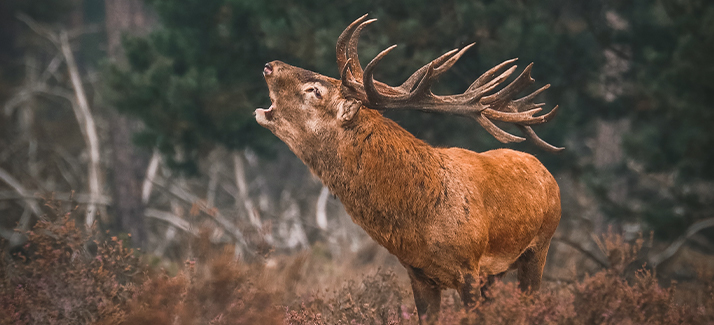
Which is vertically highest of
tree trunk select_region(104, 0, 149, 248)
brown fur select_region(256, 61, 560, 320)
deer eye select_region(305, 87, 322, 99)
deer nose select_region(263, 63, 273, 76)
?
tree trunk select_region(104, 0, 149, 248)

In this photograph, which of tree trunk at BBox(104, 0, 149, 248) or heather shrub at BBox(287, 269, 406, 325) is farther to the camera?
tree trunk at BBox(104, 0, 149, 248)

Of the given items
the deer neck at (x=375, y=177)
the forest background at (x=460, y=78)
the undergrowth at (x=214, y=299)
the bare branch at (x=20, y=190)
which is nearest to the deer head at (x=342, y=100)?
the deer neck at (x=375, y=177)

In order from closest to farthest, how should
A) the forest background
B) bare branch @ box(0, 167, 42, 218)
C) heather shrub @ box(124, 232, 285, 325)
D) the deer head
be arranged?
heather shrub @ box(124, 232, 285, 325), the deer head, the forest background, bare branch @ box(0, 167, 42, 218)

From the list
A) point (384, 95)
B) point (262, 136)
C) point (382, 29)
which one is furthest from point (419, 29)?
point (384, 95)

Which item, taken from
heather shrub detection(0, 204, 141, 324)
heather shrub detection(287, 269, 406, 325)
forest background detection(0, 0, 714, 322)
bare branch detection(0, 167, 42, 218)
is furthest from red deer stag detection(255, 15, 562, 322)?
bare branch detection(0, 167, 42, 218)

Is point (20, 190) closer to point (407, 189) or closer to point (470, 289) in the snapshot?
point (407, 189)

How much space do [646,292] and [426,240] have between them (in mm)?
1802

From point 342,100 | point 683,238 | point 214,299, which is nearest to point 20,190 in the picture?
point 214,299

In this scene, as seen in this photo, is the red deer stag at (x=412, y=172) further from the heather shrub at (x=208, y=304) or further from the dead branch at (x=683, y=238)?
the dead branch at (x=683, y=238)

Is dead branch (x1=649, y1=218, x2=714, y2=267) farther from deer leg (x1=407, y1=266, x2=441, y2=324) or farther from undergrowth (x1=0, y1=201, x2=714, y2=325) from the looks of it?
deer leg (x1=407, y1=266, x2=441, y2=324)

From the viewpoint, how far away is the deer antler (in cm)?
361

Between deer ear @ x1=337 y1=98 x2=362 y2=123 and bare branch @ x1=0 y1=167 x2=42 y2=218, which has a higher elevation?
bare branch @ x1=0 y1=167 x2=42 y2=218

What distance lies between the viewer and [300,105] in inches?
147

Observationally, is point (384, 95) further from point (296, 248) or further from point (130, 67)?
point (296, 248)
